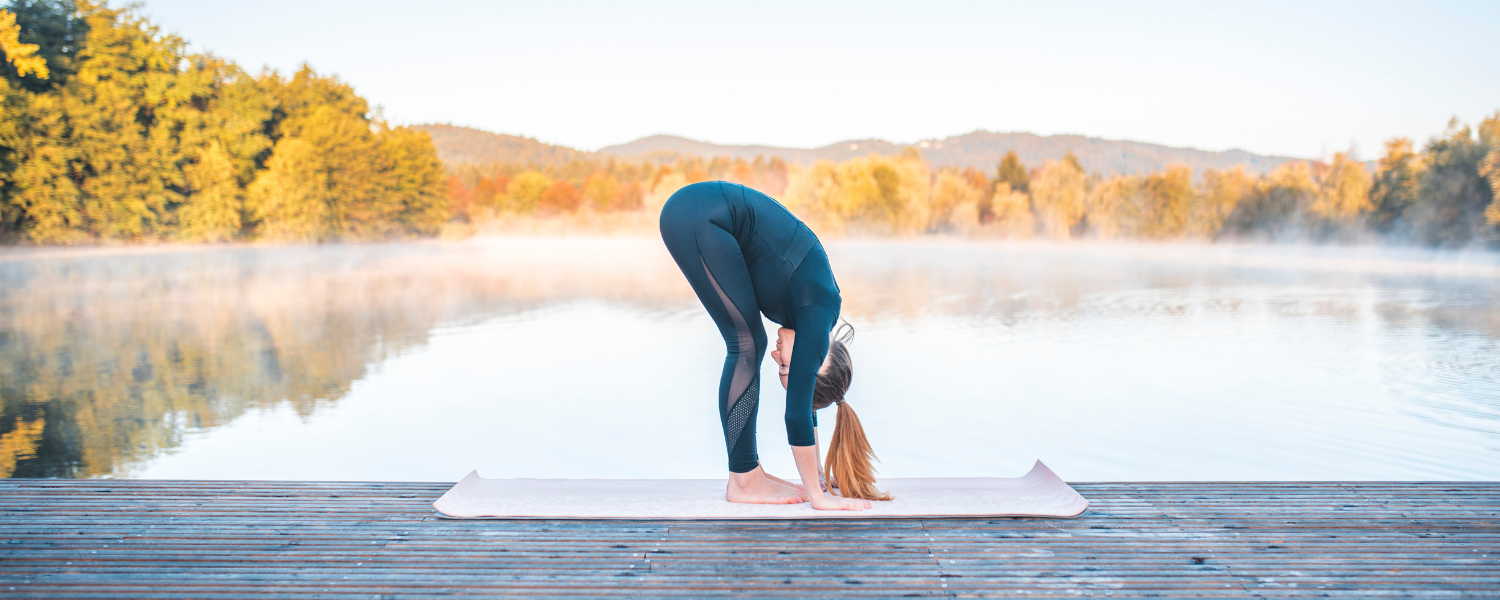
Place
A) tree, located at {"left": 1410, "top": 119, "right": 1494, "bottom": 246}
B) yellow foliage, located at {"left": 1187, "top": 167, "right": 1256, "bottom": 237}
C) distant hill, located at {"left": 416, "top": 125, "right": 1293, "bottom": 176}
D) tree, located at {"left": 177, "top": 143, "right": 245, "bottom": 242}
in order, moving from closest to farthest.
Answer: tree, located at {"left": 177, "top": 143, "right": 245, "bottom": 242}, tree, located at {"left": 1410, "top": 119, "right": 1494, "bottom": 246}, yellow foliage, located at {"left": 1187, "top": 167, "right": 1256, "bottom": 237}, distant hill, located at {"left": 416, "top": 125, "right": 1293, "bottom": 176}

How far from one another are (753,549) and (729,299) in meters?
0.57

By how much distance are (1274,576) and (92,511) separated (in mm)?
2579

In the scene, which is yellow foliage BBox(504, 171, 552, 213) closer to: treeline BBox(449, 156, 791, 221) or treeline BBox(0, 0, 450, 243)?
treeline BBox(449, 156, 791, 221)

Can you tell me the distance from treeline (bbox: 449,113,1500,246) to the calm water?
16333 millimetres

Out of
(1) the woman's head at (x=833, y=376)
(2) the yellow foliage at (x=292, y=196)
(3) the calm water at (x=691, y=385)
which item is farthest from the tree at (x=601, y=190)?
(1) the woman's head at (x=833, y=376)

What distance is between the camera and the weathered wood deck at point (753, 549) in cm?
149

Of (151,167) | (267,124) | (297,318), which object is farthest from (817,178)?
(297,318)

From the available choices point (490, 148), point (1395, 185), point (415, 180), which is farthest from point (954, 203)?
point (490, 148)

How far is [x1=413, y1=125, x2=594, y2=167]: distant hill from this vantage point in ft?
133

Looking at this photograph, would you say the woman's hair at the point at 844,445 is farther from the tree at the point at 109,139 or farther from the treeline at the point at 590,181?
the treeline at the point at 590,181

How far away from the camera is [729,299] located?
1891 millimetres

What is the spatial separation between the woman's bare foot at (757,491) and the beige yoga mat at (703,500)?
0.9 inches

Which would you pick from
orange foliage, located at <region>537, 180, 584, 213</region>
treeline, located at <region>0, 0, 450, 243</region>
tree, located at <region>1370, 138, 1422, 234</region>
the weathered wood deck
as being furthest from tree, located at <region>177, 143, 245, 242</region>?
tree, located at <region>1370, 138, 1422, 234</region>

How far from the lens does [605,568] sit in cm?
156
